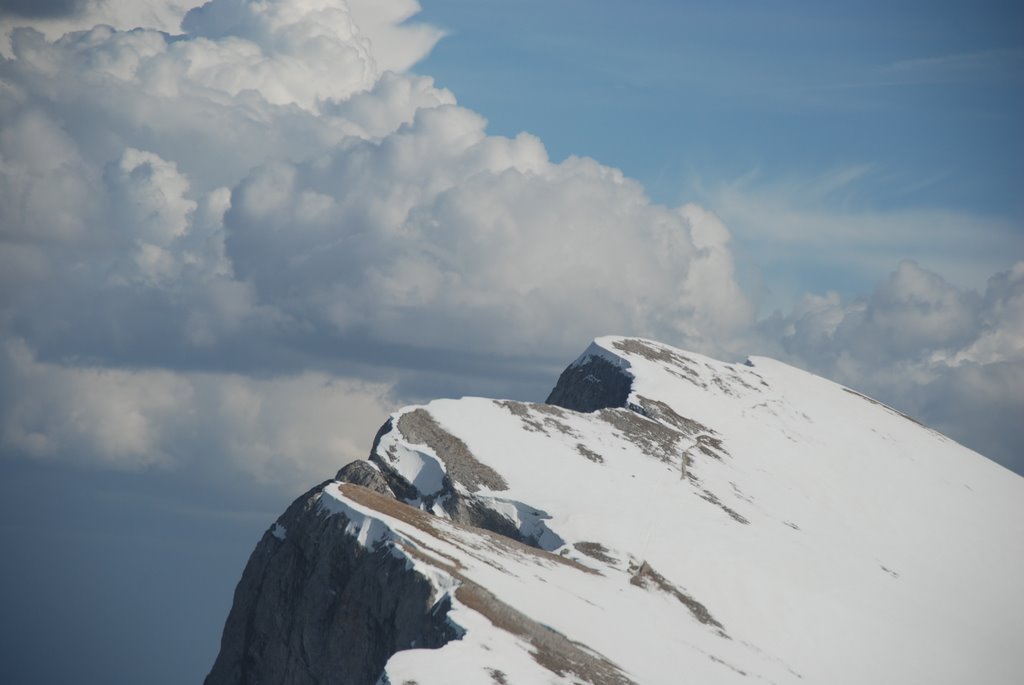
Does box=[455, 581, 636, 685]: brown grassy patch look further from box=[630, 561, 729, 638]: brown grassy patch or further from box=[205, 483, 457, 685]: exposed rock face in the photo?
box=[630, 561, 729, 638]: brown grassy patch

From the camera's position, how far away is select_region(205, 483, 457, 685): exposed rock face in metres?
62.3

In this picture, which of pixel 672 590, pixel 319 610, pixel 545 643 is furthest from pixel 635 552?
pixel 545 643

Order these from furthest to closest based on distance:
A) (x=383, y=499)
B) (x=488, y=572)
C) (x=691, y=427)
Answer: (x=691, y=427), (x=383, y=499), (x=488, y=572)

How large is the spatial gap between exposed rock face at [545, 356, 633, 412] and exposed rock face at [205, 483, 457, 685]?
176 ft

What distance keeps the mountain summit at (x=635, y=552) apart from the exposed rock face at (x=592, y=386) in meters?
0.29

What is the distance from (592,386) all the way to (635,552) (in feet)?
154

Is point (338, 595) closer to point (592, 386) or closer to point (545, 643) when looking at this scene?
point (545, 643)

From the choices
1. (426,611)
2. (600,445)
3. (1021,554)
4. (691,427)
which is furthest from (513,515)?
(1021,554)

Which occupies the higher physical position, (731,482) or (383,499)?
(731,482)

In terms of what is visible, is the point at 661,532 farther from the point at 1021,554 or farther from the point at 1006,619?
the point at 1021,554

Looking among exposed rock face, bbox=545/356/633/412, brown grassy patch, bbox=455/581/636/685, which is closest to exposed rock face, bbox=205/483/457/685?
brown grassy patch, bbox=455/581/636/685

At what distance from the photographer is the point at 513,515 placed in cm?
8638

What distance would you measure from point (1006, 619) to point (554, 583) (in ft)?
187

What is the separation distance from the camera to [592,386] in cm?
13038
